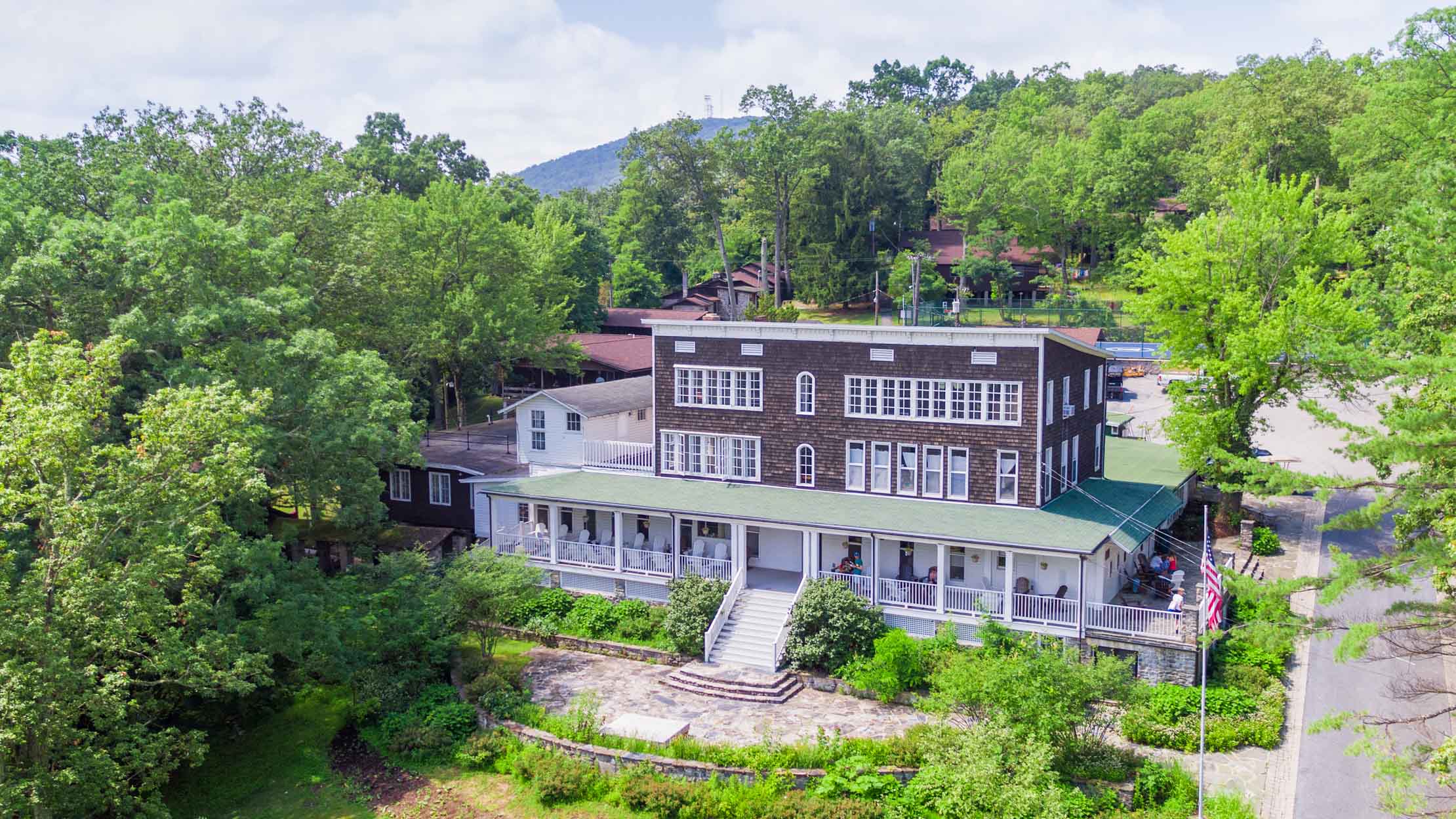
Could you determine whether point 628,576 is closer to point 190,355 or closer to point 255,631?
point 255,631

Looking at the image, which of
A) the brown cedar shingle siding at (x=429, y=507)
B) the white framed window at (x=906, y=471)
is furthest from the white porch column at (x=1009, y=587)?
→ the brown cedar shingle siding at (x=429, y=507)

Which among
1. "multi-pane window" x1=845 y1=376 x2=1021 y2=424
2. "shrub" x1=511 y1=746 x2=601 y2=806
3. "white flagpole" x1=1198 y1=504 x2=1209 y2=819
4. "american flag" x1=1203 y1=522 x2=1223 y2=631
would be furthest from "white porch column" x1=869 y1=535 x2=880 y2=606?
"shrub" x1=511 y1=746 x2=601 y2=806

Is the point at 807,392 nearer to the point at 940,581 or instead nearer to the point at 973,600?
the point at 940,581

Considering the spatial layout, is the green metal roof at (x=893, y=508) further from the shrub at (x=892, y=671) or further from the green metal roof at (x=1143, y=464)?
the shrub at (x=892, y=671)

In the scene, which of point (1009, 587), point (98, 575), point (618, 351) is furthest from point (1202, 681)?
point (618, 351)

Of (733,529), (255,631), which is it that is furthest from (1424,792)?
(255,631)

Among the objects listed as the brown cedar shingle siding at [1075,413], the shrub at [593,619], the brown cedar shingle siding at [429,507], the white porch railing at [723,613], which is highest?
the brown cedar shingle siding at [1075,413]
